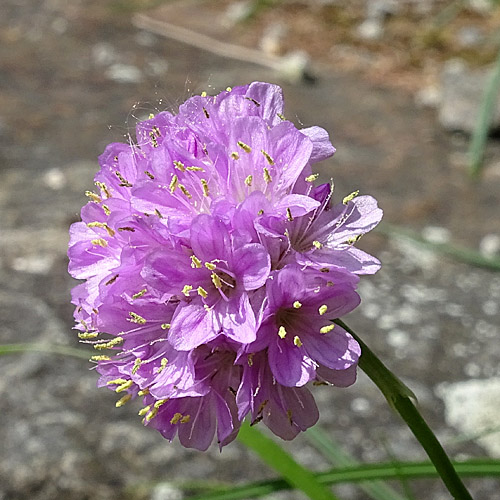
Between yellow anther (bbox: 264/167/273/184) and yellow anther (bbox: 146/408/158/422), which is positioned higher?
yellow anther (bbox: 264/167/273/184)

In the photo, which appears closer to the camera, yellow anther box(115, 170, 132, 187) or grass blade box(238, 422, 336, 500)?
yellow anther box(115, 170, 132, 187)

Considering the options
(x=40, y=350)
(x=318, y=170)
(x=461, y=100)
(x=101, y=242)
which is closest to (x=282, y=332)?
(x=101, y=242)

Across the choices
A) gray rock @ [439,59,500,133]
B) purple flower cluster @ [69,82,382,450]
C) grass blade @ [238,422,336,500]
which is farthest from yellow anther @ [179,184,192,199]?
gray rock @ [439,59,500,133]

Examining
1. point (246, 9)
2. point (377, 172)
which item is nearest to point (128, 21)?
point (246, 9)

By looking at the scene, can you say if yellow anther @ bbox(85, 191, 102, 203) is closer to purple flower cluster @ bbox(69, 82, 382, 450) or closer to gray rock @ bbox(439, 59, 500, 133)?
purple flower cluster @ bbox(69, 82, 382, 450)

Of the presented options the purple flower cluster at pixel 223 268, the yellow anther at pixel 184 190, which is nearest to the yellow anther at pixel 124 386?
the purple flower cluster at pixel 223 268

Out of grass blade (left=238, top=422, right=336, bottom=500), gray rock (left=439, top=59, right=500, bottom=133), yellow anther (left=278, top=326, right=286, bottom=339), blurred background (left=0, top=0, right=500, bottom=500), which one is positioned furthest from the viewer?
gray rock (left=439, top=59, right=500, bottom=133)

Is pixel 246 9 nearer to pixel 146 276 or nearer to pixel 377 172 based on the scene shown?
pixel 377 172

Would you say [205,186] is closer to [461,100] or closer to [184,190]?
[184,190]
